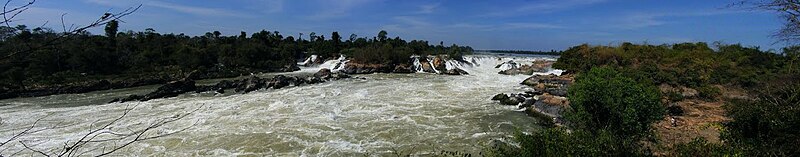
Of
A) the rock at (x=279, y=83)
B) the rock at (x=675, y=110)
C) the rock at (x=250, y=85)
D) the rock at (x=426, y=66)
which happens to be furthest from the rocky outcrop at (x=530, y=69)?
the rock at (x=250, y=85)

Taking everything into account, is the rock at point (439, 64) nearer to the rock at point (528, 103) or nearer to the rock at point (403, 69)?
the rock at point (403, 69)

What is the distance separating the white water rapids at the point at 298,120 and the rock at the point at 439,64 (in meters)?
13.2

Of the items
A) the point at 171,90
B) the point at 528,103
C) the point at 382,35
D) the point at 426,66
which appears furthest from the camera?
the point at 382,35

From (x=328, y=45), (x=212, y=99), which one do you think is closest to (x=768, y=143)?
(x=212, y=99)

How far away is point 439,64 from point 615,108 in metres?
28.7

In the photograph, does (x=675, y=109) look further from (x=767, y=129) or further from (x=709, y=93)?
(x=767, y=129)

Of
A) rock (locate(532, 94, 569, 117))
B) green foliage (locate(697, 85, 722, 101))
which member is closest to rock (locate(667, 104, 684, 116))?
rock (locate(532, 94, 569, 117))

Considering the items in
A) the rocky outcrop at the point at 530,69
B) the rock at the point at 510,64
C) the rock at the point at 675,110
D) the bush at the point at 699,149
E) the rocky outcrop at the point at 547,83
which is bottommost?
the rock at the point at 675,110

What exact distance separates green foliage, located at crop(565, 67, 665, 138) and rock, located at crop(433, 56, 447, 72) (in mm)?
26027

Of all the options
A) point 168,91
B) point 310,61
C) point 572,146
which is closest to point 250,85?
point 168,91

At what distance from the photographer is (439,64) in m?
39.2

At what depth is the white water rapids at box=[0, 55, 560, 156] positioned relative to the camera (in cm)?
1161

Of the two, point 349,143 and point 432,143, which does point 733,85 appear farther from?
point 349,143

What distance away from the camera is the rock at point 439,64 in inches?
1499
